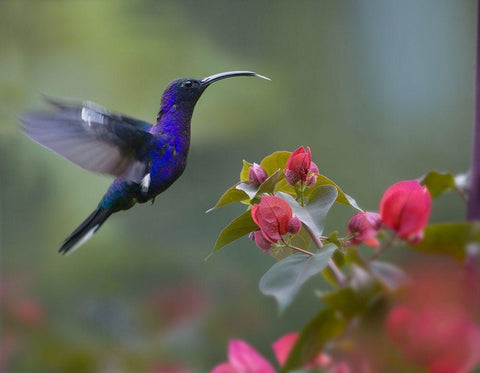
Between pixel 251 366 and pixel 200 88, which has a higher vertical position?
pixel 200 88

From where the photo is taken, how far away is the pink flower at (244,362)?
40 centimetres

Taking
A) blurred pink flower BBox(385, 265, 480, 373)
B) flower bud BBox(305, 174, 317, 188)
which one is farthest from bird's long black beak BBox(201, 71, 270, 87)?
blurred pink flower BBox(385, 265, 480, 373)

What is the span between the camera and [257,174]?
0.39 metres

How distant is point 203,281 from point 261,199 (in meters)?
1.41

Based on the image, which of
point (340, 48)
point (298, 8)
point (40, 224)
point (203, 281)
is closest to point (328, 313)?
→ point (203, 281)

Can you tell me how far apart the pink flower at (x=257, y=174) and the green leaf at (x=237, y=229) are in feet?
0.07

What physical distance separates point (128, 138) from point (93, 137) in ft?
0.10

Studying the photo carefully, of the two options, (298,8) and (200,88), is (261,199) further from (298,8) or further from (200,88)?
(298,8)

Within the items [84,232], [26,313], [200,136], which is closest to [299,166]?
[84,232]

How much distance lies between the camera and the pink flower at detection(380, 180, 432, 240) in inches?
14.0

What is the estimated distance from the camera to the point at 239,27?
2.32 metres

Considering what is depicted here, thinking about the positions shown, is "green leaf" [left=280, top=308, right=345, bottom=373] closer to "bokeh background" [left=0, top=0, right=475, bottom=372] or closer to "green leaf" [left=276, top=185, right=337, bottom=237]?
"green leaf" [left=276, top=185, right=337, bottom=237]

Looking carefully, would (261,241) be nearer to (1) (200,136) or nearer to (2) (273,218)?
(2) (273,218)

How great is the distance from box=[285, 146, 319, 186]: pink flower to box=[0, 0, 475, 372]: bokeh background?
86 cm
